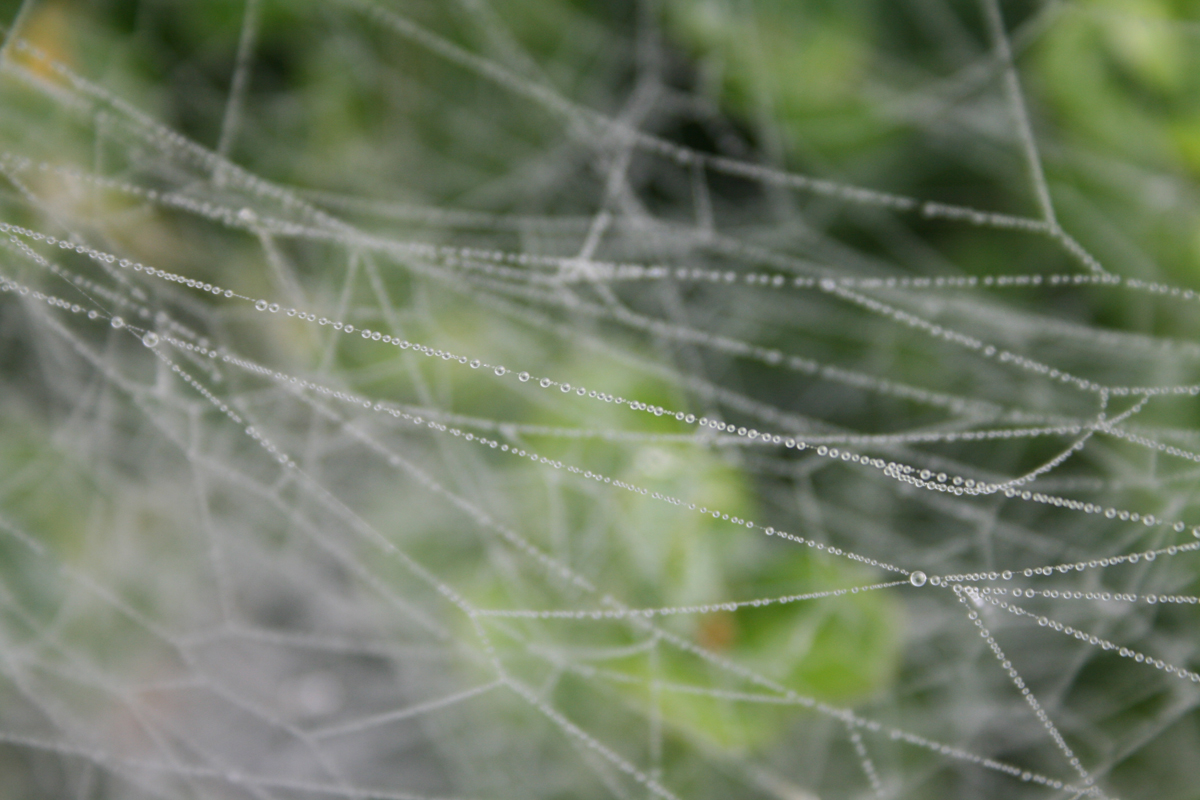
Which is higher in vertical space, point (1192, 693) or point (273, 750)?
point (1192, 693)

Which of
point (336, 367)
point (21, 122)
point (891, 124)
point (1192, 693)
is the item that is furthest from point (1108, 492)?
point (21, 122)

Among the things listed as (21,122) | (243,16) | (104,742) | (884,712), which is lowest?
(104,742)

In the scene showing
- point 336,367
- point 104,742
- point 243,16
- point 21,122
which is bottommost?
point 104,742

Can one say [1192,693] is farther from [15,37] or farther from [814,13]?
[15,37]

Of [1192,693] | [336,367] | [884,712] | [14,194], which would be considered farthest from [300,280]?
[1192,693]

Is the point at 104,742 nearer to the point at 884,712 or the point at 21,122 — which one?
the point at 21,122

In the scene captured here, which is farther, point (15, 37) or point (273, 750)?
point (273, 750)
